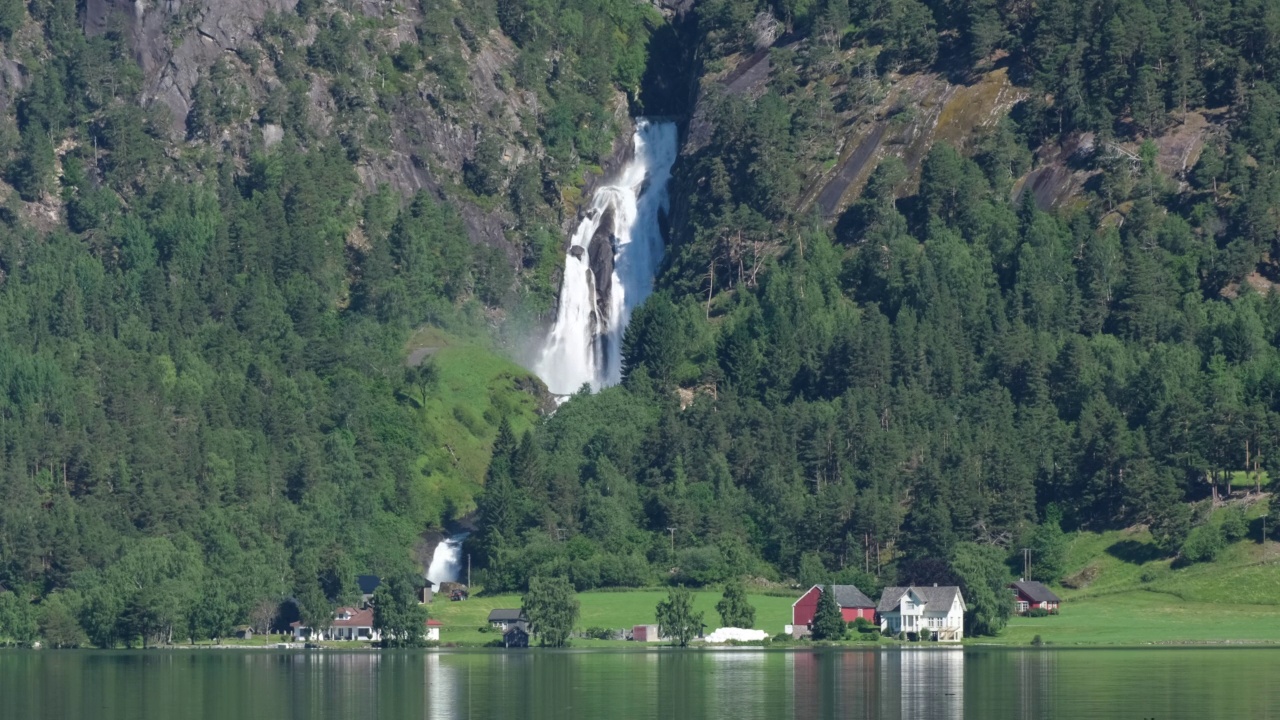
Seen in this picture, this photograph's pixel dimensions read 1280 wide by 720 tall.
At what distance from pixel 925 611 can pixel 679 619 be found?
1973 centimetres

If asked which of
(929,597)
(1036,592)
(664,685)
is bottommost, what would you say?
(664,685)

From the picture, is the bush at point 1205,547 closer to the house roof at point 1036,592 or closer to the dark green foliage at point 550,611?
the house roof at point 1036,592

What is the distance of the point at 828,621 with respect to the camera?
19188 cm

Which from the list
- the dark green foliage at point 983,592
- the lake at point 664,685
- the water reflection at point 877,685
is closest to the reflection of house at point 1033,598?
the dark green foliage at point 983,592

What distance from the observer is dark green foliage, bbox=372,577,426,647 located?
193125 mm

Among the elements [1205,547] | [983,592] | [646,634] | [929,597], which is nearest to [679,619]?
[646,634]

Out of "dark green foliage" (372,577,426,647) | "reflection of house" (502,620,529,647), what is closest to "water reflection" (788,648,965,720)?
"reflection of house" (502,620,529,647)

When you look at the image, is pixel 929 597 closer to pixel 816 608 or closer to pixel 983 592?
pixel 983 592

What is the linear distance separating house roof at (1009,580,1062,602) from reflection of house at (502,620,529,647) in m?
38.8

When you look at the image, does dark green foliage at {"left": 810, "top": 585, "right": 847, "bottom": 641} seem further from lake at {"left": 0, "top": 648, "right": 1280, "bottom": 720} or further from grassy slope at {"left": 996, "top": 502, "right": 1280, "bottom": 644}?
lake at {"left": 0, "top": 648, "right": 1280, "bottom": 720}

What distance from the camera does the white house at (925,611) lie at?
19125 centimetres

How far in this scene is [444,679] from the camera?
481ft

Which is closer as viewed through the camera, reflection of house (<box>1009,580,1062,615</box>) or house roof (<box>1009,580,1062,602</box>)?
reflection of house (<box>1009,580,1062,615</box>)

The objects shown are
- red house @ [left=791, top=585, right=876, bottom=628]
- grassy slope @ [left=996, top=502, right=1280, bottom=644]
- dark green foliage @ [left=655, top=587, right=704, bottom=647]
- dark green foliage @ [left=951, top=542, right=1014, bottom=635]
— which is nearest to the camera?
grassy slope @ [left=996, top=502, right=1280, bottom=644]
